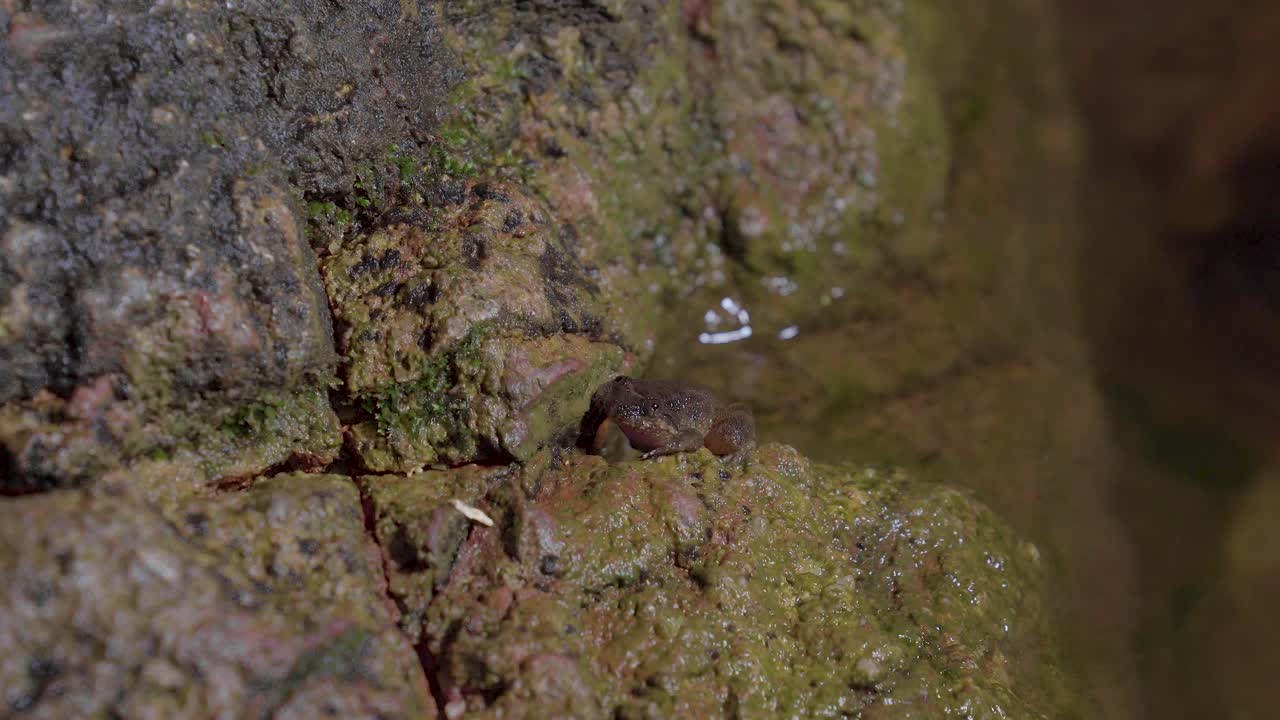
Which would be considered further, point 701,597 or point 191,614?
point 701,597

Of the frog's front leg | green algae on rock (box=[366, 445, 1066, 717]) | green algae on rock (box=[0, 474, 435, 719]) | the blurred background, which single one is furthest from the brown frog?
green algae on rock (box=[0, 474, 435, 719])

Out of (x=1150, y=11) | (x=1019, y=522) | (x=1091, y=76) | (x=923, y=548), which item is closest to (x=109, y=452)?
(x=923, y=548)

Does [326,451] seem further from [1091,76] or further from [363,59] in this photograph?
[1091,76]

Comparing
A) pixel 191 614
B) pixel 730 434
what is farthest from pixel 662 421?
pixel 191 614

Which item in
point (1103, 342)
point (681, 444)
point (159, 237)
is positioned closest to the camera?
point (159, 237)

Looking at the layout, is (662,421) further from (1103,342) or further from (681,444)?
(1103,342)

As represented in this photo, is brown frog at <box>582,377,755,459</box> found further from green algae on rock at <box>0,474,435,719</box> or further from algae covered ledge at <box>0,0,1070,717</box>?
green algae on rock at <box>0,474,435,719</box>

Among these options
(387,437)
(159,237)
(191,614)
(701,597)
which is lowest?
(701,597)

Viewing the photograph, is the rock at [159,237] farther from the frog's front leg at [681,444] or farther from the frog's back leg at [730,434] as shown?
the frog's back leg at [730,434]
